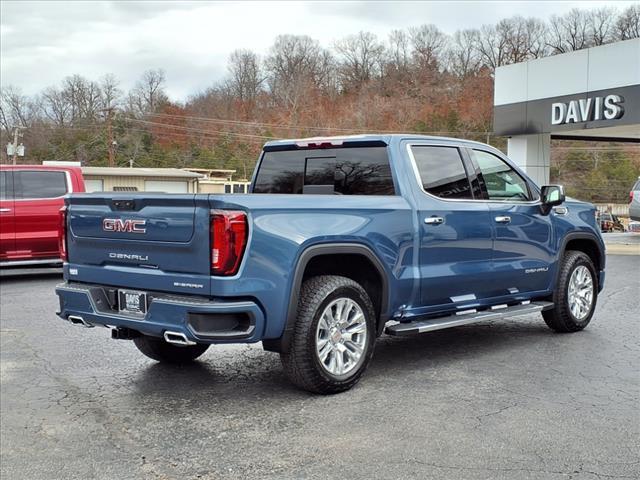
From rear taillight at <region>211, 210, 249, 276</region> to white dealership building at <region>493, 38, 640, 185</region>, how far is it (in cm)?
1583

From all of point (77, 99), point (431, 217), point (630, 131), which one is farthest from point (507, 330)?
point (77, 99)

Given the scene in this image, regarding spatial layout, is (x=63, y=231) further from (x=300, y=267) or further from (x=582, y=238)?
(x=582, y=238)

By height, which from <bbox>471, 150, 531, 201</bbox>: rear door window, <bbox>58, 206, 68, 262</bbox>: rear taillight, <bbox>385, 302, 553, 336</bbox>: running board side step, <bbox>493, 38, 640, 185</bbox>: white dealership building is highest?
<bbox>493, 38, 640, 185</bbox>: white dealership building

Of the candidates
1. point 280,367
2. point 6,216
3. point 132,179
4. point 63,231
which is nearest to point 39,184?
point 6,216

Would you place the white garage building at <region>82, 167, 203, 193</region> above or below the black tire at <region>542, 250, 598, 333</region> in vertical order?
above

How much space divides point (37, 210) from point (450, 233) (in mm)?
8532

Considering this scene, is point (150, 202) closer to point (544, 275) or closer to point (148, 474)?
point (148, 474)

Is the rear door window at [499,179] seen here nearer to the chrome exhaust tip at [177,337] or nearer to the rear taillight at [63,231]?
the chrome exhaust tip at [177,337]

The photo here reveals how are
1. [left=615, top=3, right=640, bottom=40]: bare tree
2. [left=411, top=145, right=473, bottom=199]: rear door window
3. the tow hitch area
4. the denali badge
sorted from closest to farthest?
the denali badge, the tow hitch area, [left=411, top=145, right=473, bottom=199]: rear door window, [left=615, top=3, right=640, bottom=40]: bare tree

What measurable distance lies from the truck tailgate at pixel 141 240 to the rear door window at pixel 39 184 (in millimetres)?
7314

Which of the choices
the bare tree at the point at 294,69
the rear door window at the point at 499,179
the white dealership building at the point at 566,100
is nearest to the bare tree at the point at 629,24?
the bare tree at the point at 294,69

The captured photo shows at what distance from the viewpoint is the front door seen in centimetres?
595

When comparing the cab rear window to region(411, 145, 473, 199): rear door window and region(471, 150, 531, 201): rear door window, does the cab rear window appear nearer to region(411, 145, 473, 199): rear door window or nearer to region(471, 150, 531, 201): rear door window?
region(411, 145, 473, 199): rear door window

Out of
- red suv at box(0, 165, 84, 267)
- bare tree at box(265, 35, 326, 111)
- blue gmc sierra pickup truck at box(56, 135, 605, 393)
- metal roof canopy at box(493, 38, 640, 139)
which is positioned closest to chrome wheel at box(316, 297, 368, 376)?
blue gmc sierra pickup truck at box(56, 135, 605, 393)
